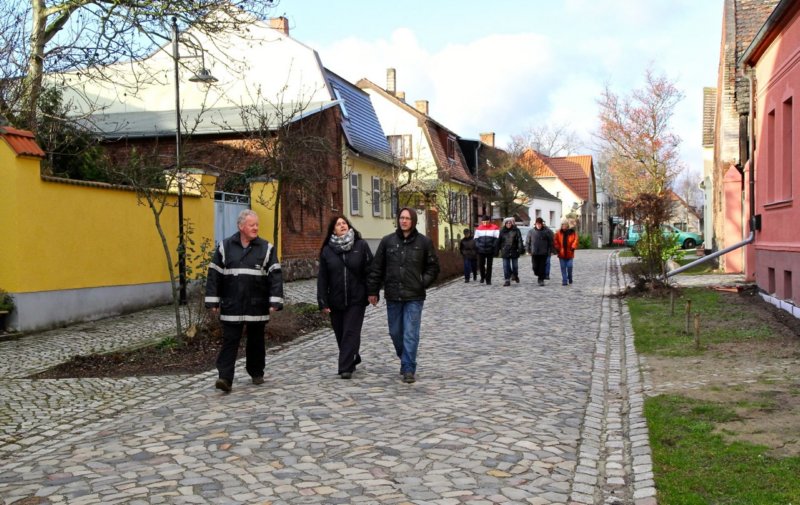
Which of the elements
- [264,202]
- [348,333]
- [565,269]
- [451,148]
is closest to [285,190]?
[264,202]

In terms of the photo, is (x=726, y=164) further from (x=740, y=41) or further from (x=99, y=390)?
(x=99, y=390)

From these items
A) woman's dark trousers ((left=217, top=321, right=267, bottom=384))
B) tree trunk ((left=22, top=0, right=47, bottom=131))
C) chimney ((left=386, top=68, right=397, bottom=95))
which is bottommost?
woman's dark trousers ((left=217, top=321, right=267, bottom=384))

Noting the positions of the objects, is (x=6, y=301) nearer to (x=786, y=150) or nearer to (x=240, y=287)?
(x=240, y=287)

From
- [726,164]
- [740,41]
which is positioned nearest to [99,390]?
[740,41]

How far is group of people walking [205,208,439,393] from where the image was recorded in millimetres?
7590

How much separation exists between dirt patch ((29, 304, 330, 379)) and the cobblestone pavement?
0.39m

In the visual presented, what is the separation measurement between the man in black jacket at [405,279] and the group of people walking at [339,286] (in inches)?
0.4

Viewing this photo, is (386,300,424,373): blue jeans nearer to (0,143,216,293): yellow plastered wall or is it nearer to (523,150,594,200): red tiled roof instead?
(0,143,216,293): yellow plastered wall

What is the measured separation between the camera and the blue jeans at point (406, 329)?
315 inches

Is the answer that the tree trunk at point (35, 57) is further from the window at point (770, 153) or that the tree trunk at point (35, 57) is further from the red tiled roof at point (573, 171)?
the red tiled roof at point (573, 171)

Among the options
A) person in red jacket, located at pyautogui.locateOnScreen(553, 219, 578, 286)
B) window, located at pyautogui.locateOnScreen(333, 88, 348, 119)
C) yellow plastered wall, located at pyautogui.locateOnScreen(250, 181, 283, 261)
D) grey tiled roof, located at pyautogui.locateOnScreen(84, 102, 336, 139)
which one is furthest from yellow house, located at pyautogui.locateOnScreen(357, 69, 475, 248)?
person in red jacket, located at pyautogui.locateOnScreen(553, 219, 578, 286)

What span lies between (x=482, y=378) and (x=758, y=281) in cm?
954

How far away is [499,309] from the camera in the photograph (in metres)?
14.8

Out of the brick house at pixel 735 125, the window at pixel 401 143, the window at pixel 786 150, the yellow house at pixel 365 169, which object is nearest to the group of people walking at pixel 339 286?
the window at pixel 786 150
